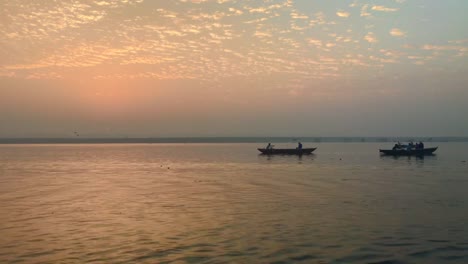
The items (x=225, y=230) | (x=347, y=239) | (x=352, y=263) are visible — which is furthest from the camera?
(x=225, y=230)

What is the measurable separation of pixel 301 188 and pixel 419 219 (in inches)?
592

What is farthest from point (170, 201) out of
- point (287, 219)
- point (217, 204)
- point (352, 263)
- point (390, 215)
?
point (352, 263)

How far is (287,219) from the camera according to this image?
22984 millimetres

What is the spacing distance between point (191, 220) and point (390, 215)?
10.8m

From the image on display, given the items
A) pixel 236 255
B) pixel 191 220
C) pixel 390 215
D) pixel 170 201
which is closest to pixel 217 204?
pixel 170 201

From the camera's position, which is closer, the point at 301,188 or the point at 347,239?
the point at 347,239

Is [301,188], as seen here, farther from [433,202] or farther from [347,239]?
[347,239]

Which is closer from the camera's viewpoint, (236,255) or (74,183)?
(236,255)

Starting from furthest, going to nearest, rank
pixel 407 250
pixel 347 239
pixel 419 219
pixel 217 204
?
pixel 217 204
pixel 419 219
pixel 347 239
pixel 407 250

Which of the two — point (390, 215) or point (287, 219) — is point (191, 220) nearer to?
point (287, 219)

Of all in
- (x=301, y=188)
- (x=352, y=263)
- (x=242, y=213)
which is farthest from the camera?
(x=301, y=188)

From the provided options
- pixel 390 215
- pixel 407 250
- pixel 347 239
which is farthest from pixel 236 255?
pixel 390 215

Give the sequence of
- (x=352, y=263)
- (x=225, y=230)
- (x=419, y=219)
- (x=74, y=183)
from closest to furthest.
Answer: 1. (x=352, y=263)
2. (x=225, y=230)
3. (x=419, y=219)
4. (x=74, y=183)

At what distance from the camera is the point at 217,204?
2852 centimetres
